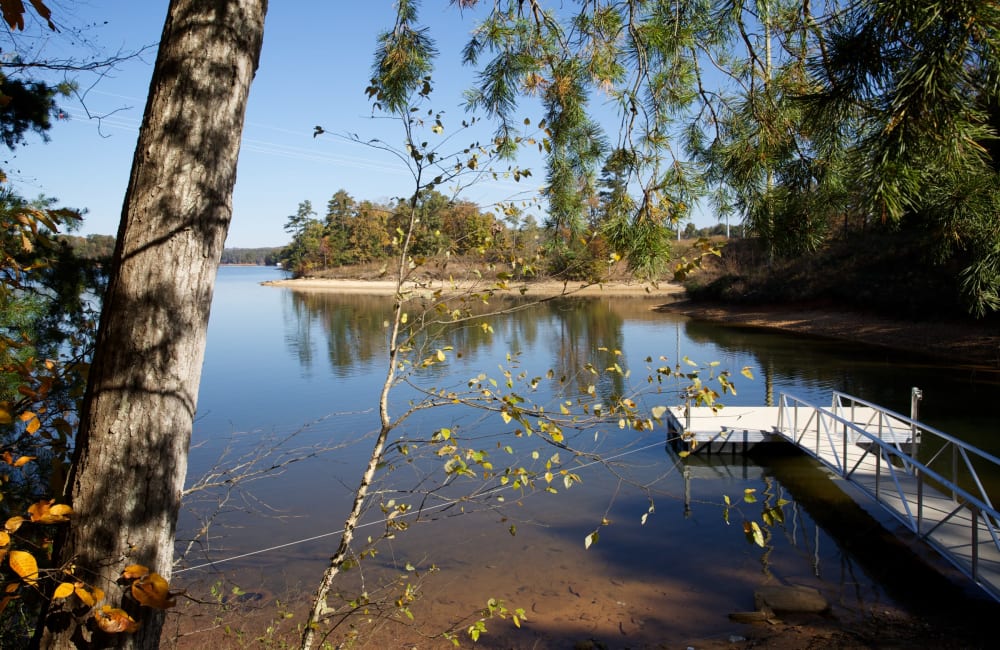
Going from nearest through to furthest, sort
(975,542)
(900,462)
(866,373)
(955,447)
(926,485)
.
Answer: (975,542) → (955,447) → (926,485) → (900,462) → (866,373)

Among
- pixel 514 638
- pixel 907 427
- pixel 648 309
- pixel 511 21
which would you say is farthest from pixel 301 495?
pixel 648 309

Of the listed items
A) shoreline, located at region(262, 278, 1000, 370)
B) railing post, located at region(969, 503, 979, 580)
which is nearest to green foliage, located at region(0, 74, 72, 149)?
shoreline, located at region(262, 278, 1000, 370)

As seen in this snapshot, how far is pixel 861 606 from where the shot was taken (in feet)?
20.4

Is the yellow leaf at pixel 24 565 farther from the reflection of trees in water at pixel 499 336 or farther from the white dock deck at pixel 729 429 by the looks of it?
the reflection of trees in water at pixel 499 336

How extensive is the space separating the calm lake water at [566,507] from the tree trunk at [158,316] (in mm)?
1524

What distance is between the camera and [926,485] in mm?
7953

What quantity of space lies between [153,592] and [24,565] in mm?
264

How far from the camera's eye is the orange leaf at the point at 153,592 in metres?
1.32

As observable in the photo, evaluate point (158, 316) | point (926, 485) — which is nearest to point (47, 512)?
point (158, 316)

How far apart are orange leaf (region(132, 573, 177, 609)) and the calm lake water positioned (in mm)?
1660

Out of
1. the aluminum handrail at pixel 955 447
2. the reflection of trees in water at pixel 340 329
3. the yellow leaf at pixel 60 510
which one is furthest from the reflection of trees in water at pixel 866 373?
the yellow leaf at pixel 60 510

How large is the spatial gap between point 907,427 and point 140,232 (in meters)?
12.6

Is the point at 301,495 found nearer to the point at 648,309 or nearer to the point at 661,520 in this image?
the point at 661,520

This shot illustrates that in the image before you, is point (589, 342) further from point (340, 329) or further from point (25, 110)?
point (25, 110)
